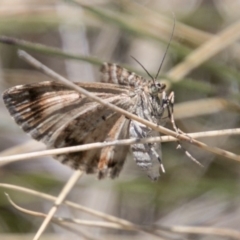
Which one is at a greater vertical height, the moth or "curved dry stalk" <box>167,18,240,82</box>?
"curved dry stalk" <box>167,18,240,82</box>

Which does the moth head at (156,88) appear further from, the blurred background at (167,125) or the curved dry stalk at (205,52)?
the curved dry stalk at (205,52)

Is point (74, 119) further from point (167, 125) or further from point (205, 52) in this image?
point (205, 52)

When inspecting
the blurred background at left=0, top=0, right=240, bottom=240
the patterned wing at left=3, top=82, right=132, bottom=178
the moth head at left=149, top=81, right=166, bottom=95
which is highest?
the blurred background at left=0, top=0, right=240, bottom=240

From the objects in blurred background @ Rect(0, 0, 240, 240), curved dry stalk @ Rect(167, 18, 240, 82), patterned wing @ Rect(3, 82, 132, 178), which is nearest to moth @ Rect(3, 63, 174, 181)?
patterned wing @ Rect(3, 82, 132, 178)

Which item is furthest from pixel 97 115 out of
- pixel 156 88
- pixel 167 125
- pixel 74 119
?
pixel 167 125

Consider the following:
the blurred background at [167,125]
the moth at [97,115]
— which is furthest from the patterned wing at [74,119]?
the blurred background at [167,125]

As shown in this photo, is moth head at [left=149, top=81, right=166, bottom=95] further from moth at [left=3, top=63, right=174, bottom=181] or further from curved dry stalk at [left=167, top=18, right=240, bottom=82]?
curved dry stalk at [left=167, top=18, right=240, bottom=82]
